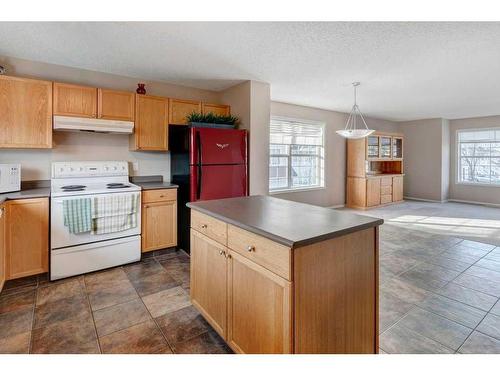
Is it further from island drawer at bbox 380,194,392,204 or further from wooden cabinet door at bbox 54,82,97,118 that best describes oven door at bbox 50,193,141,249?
island drawer at bbox 380,194,392,204

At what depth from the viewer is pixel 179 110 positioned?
12.8ft

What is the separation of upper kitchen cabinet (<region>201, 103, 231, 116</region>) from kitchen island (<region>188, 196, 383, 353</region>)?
103 inches

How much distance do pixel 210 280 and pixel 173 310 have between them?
64 cm

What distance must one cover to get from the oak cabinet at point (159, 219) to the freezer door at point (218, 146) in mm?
595

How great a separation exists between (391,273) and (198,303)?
2136 mm

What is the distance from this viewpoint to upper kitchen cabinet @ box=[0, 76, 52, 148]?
285 centimetres

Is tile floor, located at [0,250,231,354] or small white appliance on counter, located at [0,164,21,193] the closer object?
tile floor, located at [0,250,231,354]

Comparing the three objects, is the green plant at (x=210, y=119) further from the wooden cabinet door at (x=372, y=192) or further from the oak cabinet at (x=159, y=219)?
the wooden cabinet door at (x=372, y=192)

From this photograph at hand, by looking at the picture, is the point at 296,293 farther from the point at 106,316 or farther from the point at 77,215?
the point at 77,215

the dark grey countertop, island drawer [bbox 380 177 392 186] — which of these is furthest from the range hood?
island drawer [bbox 380 177 392 186]

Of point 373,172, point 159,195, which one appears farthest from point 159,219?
point 373,172

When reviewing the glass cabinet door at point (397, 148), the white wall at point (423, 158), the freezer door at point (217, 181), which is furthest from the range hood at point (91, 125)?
the white wall at point (423, 158)

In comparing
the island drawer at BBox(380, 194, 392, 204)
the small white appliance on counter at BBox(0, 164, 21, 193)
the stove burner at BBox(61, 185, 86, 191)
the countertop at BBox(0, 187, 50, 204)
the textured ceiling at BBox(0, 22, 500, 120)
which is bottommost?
the island drawer at BBox(380, 194, 392, 204)

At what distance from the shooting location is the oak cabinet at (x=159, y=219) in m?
3.42
